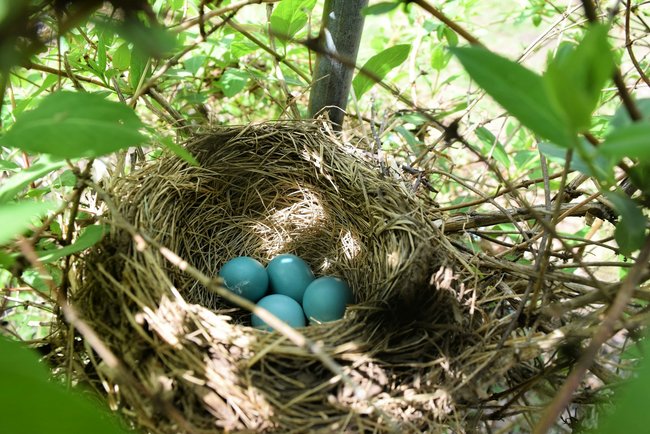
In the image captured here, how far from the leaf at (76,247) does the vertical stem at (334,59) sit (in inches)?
17.4

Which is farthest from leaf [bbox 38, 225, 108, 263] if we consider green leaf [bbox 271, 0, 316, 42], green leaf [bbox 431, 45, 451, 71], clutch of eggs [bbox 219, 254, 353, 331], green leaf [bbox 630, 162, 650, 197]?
green leaf [bbox 431, 45, 451, 71]

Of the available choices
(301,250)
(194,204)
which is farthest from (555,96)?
(301,250)

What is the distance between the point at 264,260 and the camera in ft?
4.71

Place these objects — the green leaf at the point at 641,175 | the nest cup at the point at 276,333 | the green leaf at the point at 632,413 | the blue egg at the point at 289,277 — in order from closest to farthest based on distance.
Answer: the green leaf at the point at 632,413, the green leaf at the point at 641,175, the nest cup at the point at 276,333, the blue egg at the point at 289,277

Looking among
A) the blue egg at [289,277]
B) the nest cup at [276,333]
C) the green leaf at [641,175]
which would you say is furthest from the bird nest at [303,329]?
the green leaf at [641,175]

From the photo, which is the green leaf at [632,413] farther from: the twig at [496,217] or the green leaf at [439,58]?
the green leaf at [439,58]

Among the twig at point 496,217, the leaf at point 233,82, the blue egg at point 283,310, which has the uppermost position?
the leaf at point 233,82

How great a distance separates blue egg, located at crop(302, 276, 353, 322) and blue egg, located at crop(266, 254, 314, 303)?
0.25 feet

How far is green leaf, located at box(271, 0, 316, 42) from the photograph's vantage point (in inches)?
41.3

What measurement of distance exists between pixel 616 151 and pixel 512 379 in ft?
1.79

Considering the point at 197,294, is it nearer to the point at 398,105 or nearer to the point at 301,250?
the point at 301,250

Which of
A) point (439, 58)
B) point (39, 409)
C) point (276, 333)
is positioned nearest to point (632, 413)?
point (39, 409)

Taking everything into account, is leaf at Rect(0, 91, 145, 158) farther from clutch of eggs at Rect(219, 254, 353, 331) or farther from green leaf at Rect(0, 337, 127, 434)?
clutch of eggs at Rect(219, 254, 353, 331)

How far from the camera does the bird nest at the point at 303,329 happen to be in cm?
72
